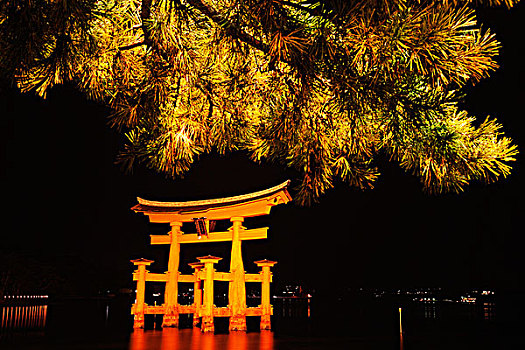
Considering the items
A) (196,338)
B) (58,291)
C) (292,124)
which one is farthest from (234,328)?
(58,291)

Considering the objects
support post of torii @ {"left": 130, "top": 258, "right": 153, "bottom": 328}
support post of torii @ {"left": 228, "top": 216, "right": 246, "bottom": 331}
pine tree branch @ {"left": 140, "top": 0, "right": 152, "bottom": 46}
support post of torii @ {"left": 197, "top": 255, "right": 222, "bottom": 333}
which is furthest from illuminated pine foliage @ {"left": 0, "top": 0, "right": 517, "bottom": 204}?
support post of torii @ {"left": 130, "top": 258, "right": 153, "bottom": 328}

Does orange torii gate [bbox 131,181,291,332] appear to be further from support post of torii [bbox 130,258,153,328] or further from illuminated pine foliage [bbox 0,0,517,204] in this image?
illuminated pine foliage [bbox 0,0,517,204]

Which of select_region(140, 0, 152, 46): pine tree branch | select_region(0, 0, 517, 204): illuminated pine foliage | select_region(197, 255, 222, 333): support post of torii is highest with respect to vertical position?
select_region(140, 0, 152, 46): pine tree branch

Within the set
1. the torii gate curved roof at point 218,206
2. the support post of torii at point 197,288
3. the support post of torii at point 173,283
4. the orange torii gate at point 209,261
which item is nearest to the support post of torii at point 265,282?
the orange torii gate at point 209,261

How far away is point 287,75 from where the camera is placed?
2.53 meters

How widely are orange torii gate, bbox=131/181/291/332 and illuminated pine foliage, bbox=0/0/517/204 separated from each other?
6375mm

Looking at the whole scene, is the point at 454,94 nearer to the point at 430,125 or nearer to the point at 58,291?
the point at 430,125

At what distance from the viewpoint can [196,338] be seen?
8.58 meters

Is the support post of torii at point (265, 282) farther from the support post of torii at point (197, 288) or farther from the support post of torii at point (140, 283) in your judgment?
the support post of torii at point (140, 283)

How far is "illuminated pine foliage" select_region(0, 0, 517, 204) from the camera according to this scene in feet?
6.37

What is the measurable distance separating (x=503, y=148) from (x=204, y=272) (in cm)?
785

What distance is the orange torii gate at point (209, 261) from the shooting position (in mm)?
9492

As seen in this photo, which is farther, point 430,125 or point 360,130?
point 360,130

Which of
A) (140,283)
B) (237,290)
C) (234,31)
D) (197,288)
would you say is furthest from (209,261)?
(234,31)
